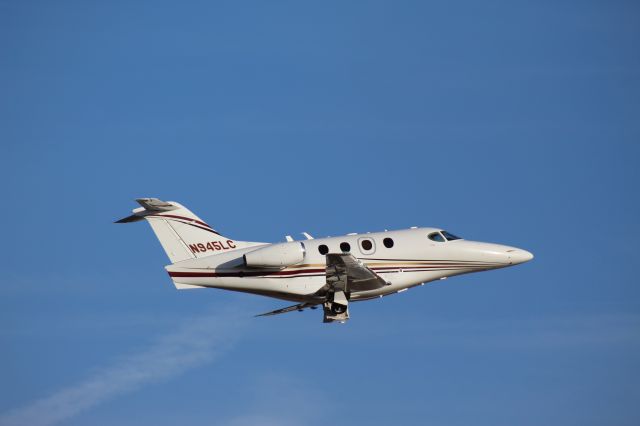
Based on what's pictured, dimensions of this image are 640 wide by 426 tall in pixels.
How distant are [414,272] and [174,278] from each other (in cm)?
903

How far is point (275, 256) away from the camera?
4647 centimetres

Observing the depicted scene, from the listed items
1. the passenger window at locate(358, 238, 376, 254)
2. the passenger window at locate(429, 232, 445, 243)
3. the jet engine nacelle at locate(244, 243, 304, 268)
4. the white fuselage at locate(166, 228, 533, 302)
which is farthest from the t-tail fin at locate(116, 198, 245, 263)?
the passenger window at locate(429, 232, 445, 243)

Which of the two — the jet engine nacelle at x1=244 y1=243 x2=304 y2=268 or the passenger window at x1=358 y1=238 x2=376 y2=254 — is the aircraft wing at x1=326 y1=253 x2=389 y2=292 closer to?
the passenger window at x1=358 y1=238 x2=376 y2=254

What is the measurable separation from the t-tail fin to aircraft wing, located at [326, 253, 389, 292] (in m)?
4.56

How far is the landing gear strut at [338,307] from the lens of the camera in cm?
4709

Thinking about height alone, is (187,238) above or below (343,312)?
above

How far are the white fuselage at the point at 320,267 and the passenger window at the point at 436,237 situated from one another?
0.36ft

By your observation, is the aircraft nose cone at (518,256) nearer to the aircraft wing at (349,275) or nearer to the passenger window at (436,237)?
the passenger window at (436,237)

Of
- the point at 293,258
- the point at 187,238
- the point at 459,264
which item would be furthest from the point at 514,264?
the point at 187,238

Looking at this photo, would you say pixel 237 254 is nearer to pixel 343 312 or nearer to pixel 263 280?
pixel 263 280

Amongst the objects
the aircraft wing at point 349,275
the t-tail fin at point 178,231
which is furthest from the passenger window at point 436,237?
the t-tail fin at point 178,231

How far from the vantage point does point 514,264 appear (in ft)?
169

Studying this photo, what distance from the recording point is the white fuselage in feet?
155

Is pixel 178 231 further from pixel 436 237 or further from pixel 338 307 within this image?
pixel 436 237
